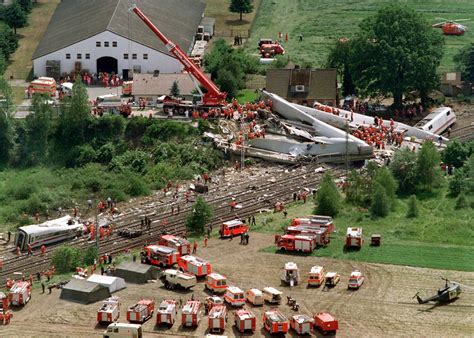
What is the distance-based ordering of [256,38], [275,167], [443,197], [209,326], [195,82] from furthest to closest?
[256,38], [195,82], [275,167], [443,197], [209,326]

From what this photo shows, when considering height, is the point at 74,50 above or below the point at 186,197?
above

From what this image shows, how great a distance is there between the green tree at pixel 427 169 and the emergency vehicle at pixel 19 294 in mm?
28567

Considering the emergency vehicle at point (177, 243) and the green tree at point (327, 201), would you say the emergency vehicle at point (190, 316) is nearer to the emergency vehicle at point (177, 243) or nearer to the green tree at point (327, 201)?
the emergency vehicle at point (177, 243)

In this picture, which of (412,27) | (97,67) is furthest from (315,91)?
(97,67)

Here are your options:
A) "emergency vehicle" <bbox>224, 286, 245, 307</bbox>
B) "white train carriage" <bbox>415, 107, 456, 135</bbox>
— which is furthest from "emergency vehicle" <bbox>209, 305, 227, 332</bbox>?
"white train carriage" <bbox>415, 107, 456, 135</bbox>

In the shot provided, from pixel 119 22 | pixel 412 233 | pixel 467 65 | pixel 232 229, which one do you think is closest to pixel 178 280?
pixel 232 229

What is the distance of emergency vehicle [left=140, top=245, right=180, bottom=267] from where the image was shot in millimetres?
76812

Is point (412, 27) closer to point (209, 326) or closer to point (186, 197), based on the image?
point (186, 197)

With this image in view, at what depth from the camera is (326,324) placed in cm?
6762

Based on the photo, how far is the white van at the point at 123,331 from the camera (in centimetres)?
6688

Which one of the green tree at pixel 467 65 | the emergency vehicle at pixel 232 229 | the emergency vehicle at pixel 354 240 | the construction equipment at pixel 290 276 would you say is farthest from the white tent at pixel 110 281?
the green tree at pixel 467 65

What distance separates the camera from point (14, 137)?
98.7m

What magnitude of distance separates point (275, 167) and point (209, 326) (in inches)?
1135

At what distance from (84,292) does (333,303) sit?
12777 mm
